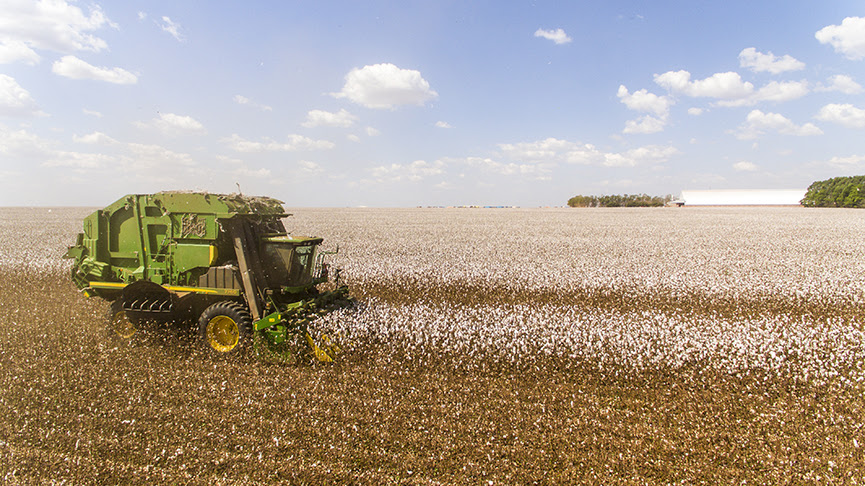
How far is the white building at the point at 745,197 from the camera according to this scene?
118 metres

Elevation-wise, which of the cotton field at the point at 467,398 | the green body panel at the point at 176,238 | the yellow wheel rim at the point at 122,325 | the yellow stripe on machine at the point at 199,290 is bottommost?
the cotton field at the point at 467,398

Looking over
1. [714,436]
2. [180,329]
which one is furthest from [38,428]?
[714,436]

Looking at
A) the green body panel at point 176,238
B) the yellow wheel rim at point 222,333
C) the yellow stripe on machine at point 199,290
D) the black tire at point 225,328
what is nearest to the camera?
the black tire at point 225,328

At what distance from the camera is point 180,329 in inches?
323

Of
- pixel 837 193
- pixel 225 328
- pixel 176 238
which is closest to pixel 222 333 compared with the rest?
pixel 225 328

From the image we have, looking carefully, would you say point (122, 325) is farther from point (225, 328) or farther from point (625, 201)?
point (625, 201)

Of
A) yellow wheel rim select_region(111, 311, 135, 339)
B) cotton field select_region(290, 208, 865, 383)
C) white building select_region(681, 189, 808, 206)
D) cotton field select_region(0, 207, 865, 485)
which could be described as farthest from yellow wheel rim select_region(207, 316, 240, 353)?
white building select_region(681, 189, 808, 206)

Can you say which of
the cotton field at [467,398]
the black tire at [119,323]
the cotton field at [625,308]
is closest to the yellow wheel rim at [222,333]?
the cotton field at [467,398]

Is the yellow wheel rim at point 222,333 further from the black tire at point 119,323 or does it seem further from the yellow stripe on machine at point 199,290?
the black tire at point 119,323

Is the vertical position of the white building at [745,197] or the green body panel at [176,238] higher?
the white building at [745,197]

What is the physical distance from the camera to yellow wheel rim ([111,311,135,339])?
8.57 m

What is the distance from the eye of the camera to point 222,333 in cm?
773

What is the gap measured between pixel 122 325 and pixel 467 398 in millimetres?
7340

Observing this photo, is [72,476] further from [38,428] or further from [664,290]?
[664,290]
